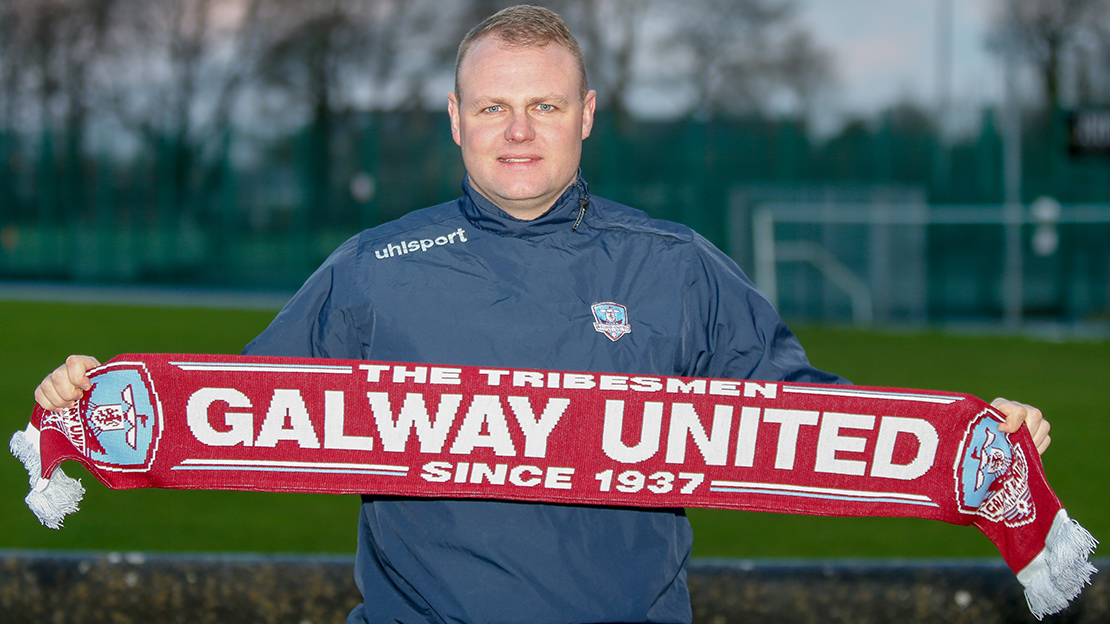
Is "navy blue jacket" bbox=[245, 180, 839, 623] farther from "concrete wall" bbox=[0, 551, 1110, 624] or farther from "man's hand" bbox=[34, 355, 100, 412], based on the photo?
"concrete wall" bbox=[0, 551, 1110, 624]

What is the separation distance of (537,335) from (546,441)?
0.26m

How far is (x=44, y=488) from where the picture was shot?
8.31 feet

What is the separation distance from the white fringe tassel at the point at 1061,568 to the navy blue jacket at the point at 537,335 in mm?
619

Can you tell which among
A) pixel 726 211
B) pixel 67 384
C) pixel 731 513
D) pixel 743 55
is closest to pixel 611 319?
pixel 67 384

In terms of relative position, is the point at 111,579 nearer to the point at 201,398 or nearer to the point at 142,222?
the point at 201,398

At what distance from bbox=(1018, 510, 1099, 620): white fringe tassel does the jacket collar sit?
132 cm

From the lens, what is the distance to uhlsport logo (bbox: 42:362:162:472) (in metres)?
2.58

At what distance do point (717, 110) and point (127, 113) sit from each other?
16.8 m

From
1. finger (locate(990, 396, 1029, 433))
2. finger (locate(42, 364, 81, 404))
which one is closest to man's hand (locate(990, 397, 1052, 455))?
finger (locate(990, 396, 1029, 433))

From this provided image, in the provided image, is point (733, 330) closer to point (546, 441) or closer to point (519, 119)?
point (546, 441)

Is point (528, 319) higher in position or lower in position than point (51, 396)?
higher

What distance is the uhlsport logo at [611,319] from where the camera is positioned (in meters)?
2.51

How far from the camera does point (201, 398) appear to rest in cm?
259

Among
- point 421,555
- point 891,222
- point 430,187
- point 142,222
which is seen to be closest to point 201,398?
point 421,555
